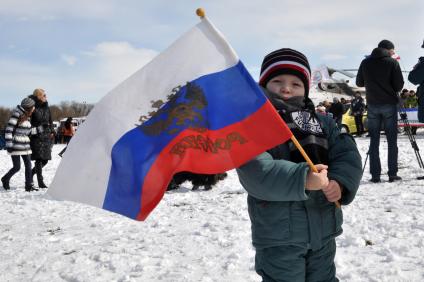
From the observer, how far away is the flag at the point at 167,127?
2.23 meters

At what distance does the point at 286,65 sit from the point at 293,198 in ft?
2.49

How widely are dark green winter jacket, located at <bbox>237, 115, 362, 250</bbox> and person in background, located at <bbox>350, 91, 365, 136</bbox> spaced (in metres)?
18.4

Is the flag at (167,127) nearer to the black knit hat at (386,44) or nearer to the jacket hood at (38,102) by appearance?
the black knit hat at (386,44)

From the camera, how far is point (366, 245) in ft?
13.3

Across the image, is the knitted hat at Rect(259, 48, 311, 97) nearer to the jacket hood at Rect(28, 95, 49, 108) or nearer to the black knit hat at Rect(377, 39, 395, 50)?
the black knit hat at Rect(377, 39, 395, 50)

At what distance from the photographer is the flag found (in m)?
2.23

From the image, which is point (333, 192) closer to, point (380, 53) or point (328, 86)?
point (380, 53)

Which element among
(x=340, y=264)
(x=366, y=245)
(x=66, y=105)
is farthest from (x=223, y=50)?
(x=66, y=105)

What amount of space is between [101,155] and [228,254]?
6.75ft

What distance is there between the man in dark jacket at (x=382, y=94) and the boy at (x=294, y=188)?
5.25 metres

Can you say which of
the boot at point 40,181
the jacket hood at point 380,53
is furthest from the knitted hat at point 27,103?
the jacket hood at point 380,53

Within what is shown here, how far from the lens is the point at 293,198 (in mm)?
2021

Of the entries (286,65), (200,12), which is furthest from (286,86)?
(200,12)

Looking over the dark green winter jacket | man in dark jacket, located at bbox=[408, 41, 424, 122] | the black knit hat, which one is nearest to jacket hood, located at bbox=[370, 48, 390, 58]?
the black knit hat
